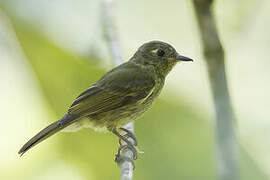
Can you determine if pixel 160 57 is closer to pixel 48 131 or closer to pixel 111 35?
pixel 111 35

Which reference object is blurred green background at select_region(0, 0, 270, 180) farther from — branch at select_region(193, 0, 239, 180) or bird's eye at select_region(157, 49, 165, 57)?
branch at select_region(193, 0, 239, 180)

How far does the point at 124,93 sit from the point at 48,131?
94 cm

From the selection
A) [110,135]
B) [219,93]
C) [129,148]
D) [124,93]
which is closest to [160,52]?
[124,93]

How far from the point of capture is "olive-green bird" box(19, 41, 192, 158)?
4.12 meters

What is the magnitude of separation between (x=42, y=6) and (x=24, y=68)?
0.73m

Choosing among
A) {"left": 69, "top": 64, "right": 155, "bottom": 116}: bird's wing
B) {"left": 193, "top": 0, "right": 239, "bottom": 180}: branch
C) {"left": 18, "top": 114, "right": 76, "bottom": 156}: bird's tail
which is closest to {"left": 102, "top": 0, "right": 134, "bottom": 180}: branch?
{"left": 69, "top": 64, "right": 155, "bottom": 116}: bird's wing

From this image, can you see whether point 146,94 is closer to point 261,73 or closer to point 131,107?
point 131,107

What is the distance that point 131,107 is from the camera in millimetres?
4262

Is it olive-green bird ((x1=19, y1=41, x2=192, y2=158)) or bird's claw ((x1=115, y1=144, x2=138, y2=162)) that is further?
olive-green bird ((x1=19, y1=41, x2=192, y2=158))

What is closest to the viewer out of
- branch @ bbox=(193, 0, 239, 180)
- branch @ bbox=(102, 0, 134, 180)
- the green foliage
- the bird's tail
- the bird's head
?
branch @ bbox=(193, 0, 239, 180)

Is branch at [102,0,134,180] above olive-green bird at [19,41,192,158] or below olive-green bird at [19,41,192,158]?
above

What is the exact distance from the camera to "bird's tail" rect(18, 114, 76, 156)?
3660mm

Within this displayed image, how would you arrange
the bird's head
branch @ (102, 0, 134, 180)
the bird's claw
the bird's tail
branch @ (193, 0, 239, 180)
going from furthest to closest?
the bird's head → branch @ (102, 0, 134, 180) → the bird's claw → the bird's tail → branch @ (193, 0, 239, 180)

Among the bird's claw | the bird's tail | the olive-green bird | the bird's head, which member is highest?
the bird's head
